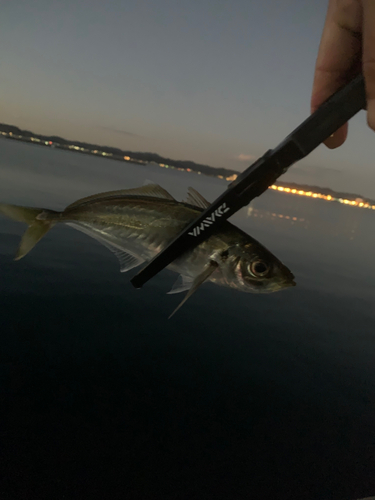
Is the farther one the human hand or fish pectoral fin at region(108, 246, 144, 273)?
the human hand

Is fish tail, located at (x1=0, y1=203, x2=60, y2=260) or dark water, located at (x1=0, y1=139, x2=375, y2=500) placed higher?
fish tail, located at (x1=0, y1=203, x2=60, y2=260)

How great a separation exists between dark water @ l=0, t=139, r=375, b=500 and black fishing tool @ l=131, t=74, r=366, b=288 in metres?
5.34

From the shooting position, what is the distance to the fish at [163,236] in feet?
4.40

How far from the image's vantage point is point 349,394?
8250 millimetres

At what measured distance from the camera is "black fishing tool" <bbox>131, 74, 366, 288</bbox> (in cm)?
118

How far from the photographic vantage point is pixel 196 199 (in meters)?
1.49

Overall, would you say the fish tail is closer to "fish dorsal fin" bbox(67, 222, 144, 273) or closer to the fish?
the fish

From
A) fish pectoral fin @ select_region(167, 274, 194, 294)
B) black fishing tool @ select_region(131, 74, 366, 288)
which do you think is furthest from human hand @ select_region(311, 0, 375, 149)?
fish pectoral fin @ select_region(167, 274, 194, 294)

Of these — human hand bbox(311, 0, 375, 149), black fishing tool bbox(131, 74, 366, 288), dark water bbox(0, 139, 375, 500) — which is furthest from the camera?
dark water bbox(0, 139, 375, 500)

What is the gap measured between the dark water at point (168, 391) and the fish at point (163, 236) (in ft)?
15.7

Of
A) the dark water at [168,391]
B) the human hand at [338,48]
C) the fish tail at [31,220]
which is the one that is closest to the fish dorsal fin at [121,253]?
the fish tail at [31,220]

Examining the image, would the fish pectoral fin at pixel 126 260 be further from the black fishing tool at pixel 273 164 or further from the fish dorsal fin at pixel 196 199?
the fish dorsal fin at pixel 196 199

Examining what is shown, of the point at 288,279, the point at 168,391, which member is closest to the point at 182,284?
the point at 288,279

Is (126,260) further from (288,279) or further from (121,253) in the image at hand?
(288,279)
